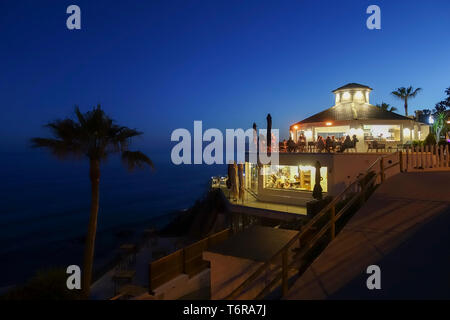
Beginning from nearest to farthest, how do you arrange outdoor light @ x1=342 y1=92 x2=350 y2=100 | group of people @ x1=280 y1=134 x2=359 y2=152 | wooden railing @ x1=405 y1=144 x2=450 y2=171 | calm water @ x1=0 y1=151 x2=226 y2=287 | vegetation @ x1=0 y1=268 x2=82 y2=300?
vegetation @ x1=0 y1=268 x2=82 y2=300
wooden railing @ x1=405 y1=144 x2=450 y2=171
group of people @ x1=280 y1=134 x2=359 y2=152
calm water @ x1=0 y1=151 x2=226 y2=287
outdoor light @ x1=342 y1=92 x2=350 y2=100

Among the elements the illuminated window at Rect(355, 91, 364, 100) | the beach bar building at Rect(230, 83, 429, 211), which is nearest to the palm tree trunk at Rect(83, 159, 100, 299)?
the beach bar building at Rect(230, 83, 429, 211)

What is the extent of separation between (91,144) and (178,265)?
490 cm

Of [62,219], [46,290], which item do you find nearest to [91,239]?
[46,290]

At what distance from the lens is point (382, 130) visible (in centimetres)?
2094

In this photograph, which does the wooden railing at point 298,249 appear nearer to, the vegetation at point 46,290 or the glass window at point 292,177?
the vegetation at point 46,290

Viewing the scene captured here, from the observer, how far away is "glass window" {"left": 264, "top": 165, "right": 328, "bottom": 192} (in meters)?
17.0

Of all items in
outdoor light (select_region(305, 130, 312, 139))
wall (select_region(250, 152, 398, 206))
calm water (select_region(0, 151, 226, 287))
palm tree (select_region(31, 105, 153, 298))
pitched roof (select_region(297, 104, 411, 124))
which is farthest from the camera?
calm water (select_region(0, 151, 226, 287))

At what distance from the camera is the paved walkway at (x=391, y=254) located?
164 inches

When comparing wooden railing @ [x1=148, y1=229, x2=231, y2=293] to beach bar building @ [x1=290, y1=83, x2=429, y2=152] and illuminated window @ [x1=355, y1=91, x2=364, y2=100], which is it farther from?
illuminated window @ [x1=355, y1=91, x2=364, y2=100]

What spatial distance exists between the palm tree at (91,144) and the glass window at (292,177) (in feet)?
34.4

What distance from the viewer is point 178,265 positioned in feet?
31.6

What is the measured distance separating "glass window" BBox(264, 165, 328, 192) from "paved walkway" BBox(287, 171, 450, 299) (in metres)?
9.39

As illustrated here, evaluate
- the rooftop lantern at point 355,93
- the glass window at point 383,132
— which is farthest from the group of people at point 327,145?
the rooftop lantern at point 355,93

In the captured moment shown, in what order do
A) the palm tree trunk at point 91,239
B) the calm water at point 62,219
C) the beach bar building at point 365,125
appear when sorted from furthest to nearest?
the calm water at point 62,219 → the beach bar building at point 365,125 → the palm tree trunk at point 91,239
